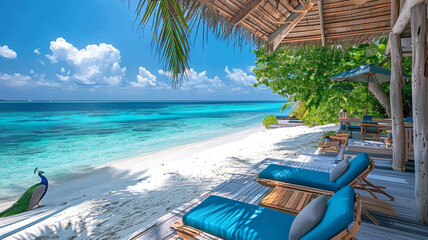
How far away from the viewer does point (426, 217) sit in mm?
2340

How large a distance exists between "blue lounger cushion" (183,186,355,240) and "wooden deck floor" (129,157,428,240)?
447 millimetres

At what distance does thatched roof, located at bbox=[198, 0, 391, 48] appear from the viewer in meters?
3.71

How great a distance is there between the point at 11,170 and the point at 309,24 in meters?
14.8

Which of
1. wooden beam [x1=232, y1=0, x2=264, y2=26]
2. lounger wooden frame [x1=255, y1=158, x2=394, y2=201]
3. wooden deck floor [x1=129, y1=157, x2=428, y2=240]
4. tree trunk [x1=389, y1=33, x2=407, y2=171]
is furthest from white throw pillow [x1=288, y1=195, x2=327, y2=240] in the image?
tree trunk [x1=389, y1=33, x2=407, y2=171]

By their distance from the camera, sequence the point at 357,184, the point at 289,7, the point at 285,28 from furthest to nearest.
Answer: the point at 285,28 → the point at 289,7 → the point at 357,184

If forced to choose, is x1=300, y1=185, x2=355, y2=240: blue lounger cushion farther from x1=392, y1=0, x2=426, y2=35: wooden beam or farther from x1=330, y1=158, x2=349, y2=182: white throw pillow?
x1=392, y1=0, x2=426, y2=35: wooden beam

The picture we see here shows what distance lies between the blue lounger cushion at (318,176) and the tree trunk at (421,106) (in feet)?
1.76

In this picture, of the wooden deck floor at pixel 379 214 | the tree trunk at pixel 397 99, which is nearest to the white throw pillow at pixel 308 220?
the wooden deck floor at pixel 379 214

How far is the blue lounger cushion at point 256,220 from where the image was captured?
1.42 meters

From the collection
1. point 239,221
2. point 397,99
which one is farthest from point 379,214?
point 397,99

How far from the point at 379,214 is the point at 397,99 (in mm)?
2481

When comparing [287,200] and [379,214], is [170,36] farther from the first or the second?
[379,214]

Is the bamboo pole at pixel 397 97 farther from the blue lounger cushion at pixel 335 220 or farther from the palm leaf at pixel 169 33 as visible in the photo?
the palm leaf at pixel 169 33

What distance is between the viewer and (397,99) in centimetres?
384
